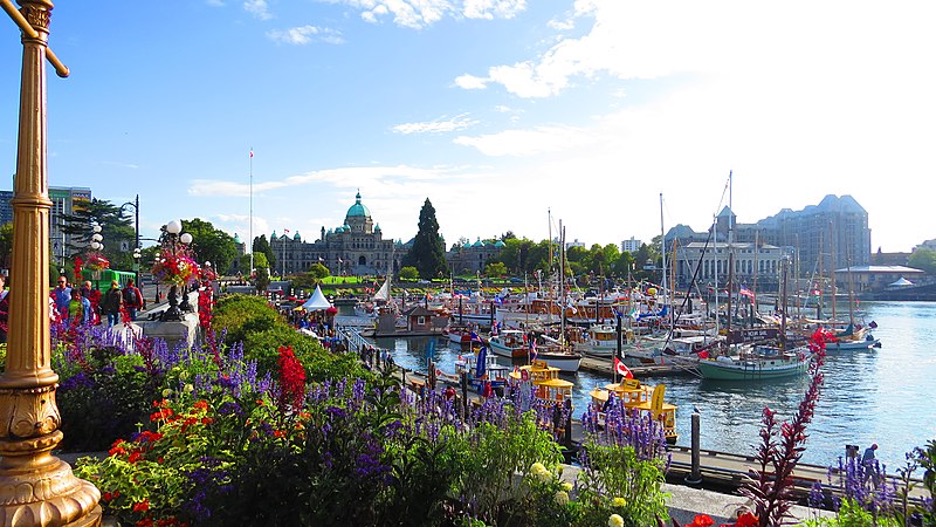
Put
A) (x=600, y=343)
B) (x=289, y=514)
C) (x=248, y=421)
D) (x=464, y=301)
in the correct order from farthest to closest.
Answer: (x=464, y=301), (x=600, y=343), (x=248, y=421), (x=289, y=514)

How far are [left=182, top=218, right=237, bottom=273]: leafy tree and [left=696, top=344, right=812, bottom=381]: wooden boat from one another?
214ft

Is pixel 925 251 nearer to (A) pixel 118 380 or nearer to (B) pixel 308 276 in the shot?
(B) pixel 308 276

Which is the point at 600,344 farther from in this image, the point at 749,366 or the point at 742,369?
the point at 749,366

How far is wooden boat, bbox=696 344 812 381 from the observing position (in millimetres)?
33312

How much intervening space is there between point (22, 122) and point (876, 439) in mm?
26769

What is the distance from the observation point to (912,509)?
3771 mm

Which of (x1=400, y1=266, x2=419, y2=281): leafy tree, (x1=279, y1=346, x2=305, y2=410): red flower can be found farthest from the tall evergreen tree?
(x1=279, y1=346, x2=305, y2=410): red flower

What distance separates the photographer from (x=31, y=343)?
3.01 metres

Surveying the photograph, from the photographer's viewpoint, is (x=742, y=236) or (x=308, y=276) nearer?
(x=308, y=276)

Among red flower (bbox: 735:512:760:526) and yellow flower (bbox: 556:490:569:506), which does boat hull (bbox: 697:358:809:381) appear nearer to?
yellow flower (bbox: 556:490:569:506)

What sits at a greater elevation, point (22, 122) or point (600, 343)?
point (22, 122)

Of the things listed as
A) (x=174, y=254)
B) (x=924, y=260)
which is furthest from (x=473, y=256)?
(x=174, y=254)

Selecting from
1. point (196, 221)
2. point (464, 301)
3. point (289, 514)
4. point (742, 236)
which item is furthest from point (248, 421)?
point (742, 236)

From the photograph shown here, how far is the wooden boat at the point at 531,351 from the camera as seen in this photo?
115ft
